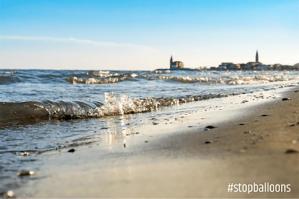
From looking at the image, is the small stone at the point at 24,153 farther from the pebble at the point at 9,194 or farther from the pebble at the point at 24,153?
the pebble at the point at 9,194

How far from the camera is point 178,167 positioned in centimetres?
401

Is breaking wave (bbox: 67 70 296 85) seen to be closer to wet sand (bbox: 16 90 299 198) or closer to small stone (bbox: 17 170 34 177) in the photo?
wet sand (bbox: 16 90 299 198)

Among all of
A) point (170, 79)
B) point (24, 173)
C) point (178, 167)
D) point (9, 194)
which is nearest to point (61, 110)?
point (24, 173)

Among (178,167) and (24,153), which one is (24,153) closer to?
(24,153)

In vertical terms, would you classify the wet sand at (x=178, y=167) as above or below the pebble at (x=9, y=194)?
above

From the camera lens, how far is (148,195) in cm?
321

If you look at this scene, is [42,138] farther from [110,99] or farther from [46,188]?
[110,99]

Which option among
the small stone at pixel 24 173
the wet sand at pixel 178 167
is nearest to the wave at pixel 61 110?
the wet sand at pixel 178 167

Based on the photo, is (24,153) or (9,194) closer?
(9,194)

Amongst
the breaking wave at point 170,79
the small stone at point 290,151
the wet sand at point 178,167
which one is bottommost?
the breaking wave at point 170,79

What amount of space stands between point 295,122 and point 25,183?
13.5 ft

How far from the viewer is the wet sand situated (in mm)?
3354

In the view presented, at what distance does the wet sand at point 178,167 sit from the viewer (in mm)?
3354

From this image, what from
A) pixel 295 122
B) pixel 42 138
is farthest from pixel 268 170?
pixel 42 138
